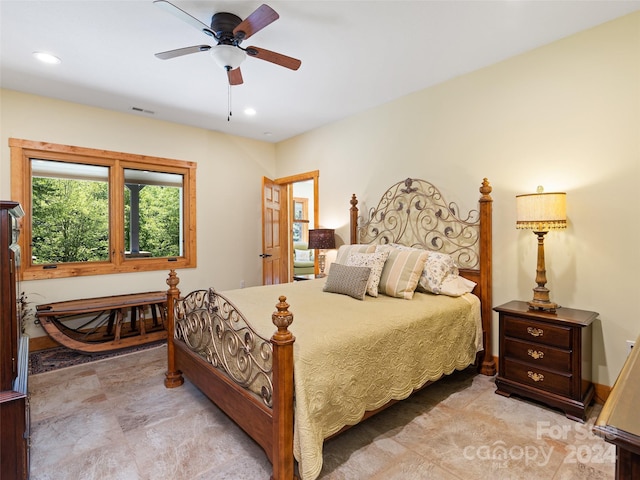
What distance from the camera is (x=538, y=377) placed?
237 centimetres

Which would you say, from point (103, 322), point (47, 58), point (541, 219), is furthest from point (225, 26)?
point (103, 322)

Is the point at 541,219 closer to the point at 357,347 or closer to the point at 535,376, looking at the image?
the point at 535,376

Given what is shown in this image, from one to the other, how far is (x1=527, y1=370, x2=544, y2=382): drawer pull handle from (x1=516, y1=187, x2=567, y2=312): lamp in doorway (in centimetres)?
47

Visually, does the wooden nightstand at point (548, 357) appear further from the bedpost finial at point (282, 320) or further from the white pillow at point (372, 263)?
the bedpost finial at point (282, 320)

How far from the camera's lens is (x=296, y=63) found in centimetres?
244

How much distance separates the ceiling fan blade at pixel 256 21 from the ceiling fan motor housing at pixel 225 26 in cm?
8

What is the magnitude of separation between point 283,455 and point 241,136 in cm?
469

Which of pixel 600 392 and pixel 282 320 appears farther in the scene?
pixel 600 392

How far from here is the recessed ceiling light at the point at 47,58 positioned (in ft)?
9.16

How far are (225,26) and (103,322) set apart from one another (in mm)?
3672

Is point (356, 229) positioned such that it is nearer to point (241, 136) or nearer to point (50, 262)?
point (241, 136)

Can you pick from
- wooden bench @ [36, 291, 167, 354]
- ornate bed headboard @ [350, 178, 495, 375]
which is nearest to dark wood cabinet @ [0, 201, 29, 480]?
wooden bench @ [36, 291, 167, 354]

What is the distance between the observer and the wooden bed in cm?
156

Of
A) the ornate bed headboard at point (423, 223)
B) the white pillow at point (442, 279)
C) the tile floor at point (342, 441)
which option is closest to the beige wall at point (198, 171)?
the tile floor at point (342, 441)
